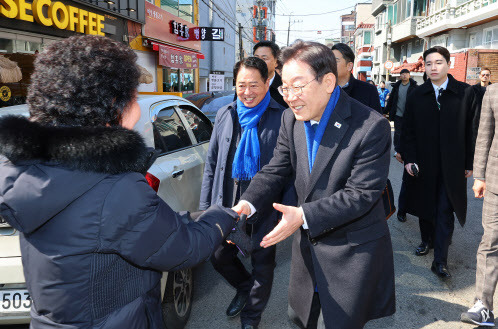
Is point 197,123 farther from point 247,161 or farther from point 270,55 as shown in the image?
point 247,161

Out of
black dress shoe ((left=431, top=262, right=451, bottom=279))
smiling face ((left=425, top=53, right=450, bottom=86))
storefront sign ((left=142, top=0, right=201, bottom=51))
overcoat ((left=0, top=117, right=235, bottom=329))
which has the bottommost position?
black dress shoe ((left=431, top=262, right=451, bottom=279))

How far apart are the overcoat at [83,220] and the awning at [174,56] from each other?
16090 millimetres

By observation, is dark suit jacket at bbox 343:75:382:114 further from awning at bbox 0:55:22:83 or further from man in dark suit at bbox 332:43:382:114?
awning at bbox 0:55:22:83

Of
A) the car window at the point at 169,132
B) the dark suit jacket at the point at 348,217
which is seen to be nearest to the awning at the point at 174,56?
the car window at the point at 169,132

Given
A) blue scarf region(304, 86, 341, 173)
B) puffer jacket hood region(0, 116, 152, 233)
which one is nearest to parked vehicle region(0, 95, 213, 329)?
blue scarf region(304, 86, 341, 173)

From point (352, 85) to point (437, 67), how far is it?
80 cm

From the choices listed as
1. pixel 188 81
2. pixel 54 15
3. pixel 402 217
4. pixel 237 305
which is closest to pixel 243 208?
pixel 237 305

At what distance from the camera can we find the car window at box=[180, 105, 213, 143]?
4.27m

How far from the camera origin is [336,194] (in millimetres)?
2018

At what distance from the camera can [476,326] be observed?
314 cm

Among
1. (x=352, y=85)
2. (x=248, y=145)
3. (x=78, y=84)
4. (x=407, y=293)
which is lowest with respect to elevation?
(x=407, y=293)

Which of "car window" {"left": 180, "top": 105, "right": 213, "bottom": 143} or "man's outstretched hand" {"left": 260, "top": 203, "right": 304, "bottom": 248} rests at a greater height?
"car window" {"left": 180, "top": 105, "right": 213, "bottom": 143}

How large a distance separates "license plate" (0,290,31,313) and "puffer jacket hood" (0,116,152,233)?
1369mm

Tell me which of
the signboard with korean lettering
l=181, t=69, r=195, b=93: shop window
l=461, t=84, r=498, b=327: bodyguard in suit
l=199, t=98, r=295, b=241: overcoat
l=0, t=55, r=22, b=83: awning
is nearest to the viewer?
l=461, t=84, r=498, b=327: bodyguard in suit
